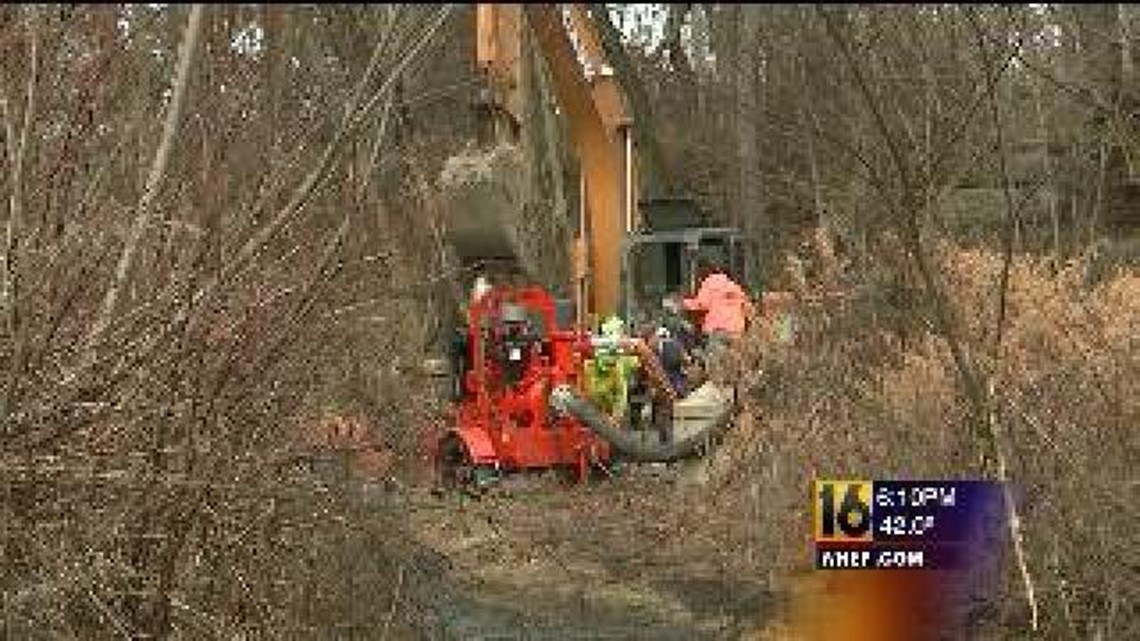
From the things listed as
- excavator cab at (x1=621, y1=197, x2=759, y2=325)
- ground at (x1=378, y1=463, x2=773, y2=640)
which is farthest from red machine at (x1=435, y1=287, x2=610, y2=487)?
excavator cab at (x1=621, y1=197, x2=759, y2=325)

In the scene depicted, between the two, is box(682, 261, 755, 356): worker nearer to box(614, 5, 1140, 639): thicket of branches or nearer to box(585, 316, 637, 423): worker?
box(585, 316, 637, 423): worker

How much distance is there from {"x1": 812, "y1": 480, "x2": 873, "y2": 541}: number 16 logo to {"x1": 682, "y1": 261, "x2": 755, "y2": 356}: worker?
7652 mm

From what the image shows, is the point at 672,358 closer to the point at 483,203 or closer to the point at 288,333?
the point at 483,203

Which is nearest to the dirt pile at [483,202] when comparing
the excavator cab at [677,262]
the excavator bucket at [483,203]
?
the excavator bucket at [483,203]

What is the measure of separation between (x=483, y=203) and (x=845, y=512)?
6865 mm

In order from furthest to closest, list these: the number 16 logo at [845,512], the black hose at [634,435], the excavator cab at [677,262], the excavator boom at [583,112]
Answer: the excavator cab at [677,262] → the excavator boom at [583,112] → the black hose at [634,435] → the number 16 logo at [845,512]

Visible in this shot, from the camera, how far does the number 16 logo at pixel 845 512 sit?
16.5ft

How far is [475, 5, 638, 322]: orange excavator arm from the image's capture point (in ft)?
46.0

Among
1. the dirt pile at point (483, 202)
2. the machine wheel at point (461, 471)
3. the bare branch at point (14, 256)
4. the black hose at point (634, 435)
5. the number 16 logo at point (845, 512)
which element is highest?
the dirt pile at point (483, 202)

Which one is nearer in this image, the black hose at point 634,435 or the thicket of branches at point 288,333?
the thicket of branches at point 288,333

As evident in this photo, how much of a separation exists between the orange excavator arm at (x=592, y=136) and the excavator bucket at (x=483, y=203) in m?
1.78

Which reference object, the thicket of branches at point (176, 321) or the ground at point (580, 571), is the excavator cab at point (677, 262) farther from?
the thicket of branches at point (176, 321)

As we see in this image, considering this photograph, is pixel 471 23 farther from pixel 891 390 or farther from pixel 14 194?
pixel 14 194

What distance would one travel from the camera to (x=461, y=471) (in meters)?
11.6
